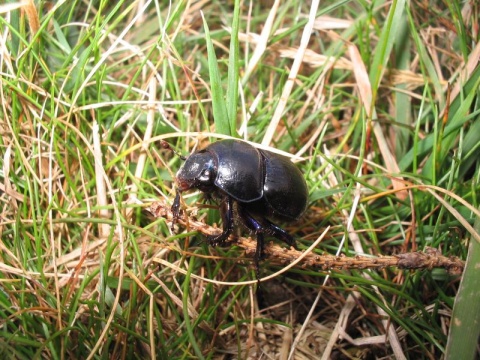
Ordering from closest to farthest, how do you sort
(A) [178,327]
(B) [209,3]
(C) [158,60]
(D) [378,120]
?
1. (A) [178,327]
2. (D) [378,120]
3. (C) [158,60]
4. (B) [209,3]

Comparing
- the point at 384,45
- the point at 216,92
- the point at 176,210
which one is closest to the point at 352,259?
the point at 176,210

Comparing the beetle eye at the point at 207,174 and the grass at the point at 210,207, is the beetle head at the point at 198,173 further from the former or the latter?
the grass at the point at 210,207

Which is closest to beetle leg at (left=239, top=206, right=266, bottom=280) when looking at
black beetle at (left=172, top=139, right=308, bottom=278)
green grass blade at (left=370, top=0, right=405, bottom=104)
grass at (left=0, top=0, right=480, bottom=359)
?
black beetle at (left=172, top=139, right=308, bottom=278)

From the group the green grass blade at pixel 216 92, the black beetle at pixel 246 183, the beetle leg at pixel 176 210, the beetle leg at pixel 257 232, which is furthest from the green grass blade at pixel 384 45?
the beetle leg at pixel 176 210

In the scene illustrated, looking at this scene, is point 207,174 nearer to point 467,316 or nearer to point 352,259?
point 352,259

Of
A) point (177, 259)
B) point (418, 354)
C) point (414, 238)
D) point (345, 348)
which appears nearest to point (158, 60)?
point (177, 259)

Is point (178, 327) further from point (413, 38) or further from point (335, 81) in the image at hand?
point (413, 38)

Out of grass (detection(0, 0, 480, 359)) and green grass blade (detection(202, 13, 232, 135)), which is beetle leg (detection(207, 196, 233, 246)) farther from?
green grass blade (detection(202, 13, 232, 135))
